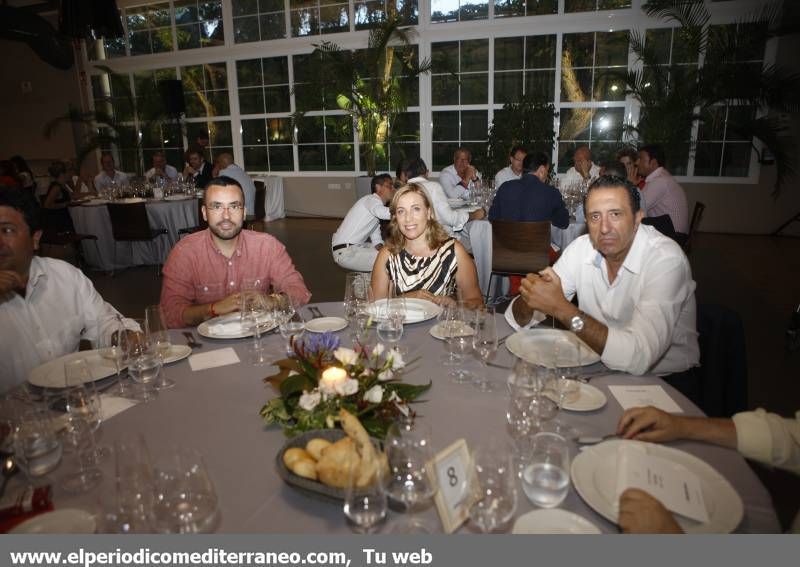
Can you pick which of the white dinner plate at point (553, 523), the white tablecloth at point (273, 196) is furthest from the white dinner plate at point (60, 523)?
the white tablecloth at point (273, 196)

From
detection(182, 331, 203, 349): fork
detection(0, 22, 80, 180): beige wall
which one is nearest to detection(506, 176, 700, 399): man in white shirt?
detection(182, 331, 203, 349): fork

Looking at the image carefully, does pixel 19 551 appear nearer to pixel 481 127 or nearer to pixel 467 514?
pixel 467 514

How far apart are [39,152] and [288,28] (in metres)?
7.95

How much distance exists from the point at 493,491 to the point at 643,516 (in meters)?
0.28

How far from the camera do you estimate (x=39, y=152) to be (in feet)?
45.1

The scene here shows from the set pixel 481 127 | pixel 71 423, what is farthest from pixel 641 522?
pixel 481 127

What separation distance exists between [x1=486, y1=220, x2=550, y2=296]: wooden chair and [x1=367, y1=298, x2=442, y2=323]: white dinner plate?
2.33 metres

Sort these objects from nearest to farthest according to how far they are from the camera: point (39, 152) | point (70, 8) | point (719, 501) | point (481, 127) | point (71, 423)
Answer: point (719, 501) < point (71, 423) < point (70, 8) < point (481, 127) < point (39, 152)

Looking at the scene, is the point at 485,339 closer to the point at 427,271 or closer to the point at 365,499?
the point at 365,499

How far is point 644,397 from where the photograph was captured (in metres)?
1.54

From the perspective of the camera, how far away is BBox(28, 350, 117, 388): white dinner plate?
1.69 meters

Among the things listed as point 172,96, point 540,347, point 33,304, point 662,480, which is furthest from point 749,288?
point 172,96

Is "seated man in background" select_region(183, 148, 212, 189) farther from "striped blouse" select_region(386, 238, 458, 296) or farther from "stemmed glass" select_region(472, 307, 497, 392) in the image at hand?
"stemmed glass" select_region(472, 307, 497, 392)

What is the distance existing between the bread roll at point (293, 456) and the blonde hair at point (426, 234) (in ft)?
6.82
